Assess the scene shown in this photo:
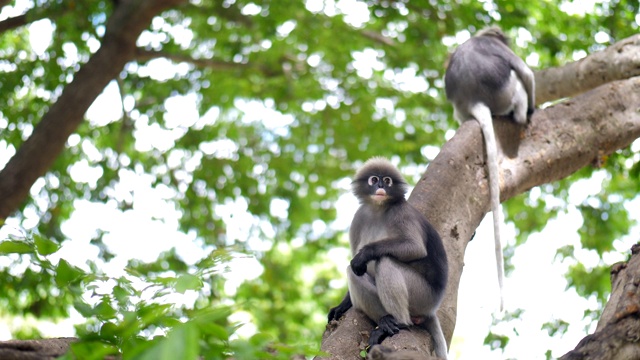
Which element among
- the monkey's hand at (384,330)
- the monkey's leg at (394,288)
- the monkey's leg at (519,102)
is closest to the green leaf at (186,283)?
the monkey's hand at (384,330)

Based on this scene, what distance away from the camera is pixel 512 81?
19.0 feet

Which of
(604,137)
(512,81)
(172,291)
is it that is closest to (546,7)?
(512,81)

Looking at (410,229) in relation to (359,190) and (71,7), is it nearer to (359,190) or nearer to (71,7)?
(359,190)

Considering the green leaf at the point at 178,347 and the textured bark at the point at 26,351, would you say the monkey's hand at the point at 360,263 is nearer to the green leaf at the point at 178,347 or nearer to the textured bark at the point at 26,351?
the textured bark at the point at 26,351

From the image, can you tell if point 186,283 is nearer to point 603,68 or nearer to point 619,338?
point 619,338

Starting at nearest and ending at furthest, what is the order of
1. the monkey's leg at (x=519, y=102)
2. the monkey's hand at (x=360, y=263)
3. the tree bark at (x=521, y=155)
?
the monkey's hand at (x=360, y=263) → the tree bark at (x=521, y=155) → the monkey's leg at (x=519, y=102)

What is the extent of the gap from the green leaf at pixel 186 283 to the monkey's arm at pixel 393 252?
7.87 ft

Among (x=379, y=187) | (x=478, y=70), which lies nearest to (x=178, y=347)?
(x=379, y=187)

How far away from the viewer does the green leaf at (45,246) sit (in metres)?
1.59

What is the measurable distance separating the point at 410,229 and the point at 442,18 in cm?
404

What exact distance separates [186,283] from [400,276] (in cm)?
247

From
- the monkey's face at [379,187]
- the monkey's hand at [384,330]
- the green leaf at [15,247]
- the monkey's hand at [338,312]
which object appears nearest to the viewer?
the green leaf at [15,247]

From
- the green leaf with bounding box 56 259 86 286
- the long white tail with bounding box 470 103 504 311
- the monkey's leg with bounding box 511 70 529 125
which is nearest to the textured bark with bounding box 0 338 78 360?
the green leaf with bounding box 56 259 86 286

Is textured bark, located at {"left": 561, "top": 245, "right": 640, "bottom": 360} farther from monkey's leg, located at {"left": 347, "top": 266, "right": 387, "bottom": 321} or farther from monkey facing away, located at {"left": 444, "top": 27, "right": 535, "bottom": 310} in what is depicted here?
monkey facing away, located at {"left": 444, "top": 27, "right": 535, "bottom": 310}
